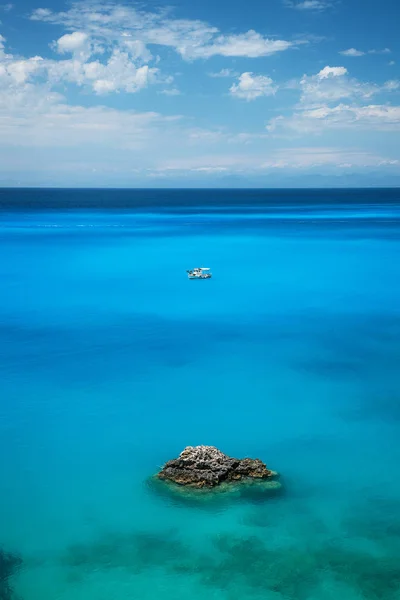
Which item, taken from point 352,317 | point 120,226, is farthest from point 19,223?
A: point 352,317

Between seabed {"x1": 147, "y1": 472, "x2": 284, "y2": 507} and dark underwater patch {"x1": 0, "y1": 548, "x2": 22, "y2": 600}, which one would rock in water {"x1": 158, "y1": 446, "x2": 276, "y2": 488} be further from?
dark underwater patch {"x1": 0, "y1": 548, "x2": 22, "y2": 600}

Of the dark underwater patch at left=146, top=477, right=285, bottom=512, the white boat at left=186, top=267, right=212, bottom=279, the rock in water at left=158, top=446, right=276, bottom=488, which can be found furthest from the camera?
the white boat at left=186, top=267, right=212, bottom=279

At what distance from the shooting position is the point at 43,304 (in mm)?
27453

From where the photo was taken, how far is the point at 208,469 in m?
10.8

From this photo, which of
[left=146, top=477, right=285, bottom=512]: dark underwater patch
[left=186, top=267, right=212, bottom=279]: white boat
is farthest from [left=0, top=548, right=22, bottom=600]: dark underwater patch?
[left=186, top=267, right=212, bottom=279]: white boat

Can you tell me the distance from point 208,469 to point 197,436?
2.50 meters

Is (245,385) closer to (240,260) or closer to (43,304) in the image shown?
(43,304)

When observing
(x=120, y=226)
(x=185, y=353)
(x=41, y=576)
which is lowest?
(x=41, y=576)

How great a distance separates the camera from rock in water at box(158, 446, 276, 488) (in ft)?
35.1

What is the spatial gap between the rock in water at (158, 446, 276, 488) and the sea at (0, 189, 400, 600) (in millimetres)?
432

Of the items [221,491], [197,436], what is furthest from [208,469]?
[197,436]

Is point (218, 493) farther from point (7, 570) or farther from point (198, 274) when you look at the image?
point (198, 274)

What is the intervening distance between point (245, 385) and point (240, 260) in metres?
25.8

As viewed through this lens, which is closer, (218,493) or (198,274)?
(218,493)
